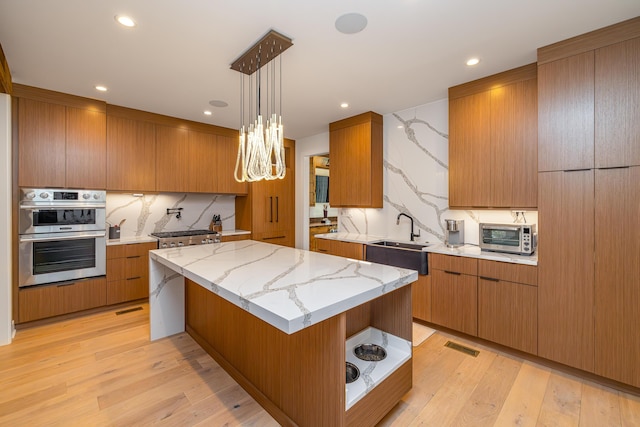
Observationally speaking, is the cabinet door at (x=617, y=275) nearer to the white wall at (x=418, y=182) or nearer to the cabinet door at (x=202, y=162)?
the white wall at (x=418, y=182)

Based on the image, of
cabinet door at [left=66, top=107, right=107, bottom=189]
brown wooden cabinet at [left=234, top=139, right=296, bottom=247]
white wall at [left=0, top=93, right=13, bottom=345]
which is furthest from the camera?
brown wooden cabinet at [left=234, top=139, right=296, bottom=247]

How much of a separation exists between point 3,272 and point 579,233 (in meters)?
4.99

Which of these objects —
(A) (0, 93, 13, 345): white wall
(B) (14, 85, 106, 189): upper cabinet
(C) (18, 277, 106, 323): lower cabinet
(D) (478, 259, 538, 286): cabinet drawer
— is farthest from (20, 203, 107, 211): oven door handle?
(D) (478, 259, 538, 286): cabinet drawer

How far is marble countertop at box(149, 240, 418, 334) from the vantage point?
1209 millimetres

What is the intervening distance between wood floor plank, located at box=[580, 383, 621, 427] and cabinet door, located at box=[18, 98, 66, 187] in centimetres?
501

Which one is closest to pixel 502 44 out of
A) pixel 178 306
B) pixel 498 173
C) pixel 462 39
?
pixel 462 39

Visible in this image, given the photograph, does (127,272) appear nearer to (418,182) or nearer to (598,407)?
(418,182)

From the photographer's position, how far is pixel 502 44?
2.21 metres

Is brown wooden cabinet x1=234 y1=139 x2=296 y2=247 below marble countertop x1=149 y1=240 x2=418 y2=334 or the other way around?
the other way around

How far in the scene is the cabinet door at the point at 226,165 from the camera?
4.50 meters

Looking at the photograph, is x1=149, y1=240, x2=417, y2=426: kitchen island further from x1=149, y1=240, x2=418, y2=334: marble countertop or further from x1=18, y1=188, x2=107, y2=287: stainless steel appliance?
x1=18, y1=188, x2=107, y2=287: stainless steel appliance

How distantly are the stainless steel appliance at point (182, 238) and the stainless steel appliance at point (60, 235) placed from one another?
0.64 meters

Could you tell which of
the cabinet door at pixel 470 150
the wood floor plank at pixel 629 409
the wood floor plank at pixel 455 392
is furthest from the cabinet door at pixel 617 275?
the cabinet door at pixel 470 150

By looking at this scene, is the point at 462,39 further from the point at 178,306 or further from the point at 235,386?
the point at 178,306
